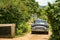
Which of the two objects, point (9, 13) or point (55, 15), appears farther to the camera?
point (9, 13)

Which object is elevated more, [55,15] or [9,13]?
[55,15]

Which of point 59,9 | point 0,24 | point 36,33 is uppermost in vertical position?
point 59,9

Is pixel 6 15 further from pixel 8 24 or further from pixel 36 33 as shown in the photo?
pixel 36 33

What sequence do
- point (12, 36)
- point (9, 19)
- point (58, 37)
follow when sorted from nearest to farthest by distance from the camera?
point (58, 37) < point (12, 36) < point (9, 19)

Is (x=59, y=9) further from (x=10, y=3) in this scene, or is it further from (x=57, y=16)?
(x=10, y=3)

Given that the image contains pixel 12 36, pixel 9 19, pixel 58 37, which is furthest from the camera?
pixel 9 19

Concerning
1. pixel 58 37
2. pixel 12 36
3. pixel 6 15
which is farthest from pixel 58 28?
pixel 6 15

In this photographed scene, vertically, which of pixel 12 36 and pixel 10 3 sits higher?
pixel 10 3

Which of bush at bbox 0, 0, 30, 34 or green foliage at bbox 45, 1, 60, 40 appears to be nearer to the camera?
green foliage at bbox 45, 1, 60, 40

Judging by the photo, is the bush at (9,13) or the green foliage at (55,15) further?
the bush at (9,13)

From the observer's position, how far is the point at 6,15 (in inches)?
754

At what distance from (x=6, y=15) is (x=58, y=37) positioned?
7186mm

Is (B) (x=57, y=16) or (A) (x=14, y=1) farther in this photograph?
(A) (x=14, y=1)

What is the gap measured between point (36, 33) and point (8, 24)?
5.17 m
